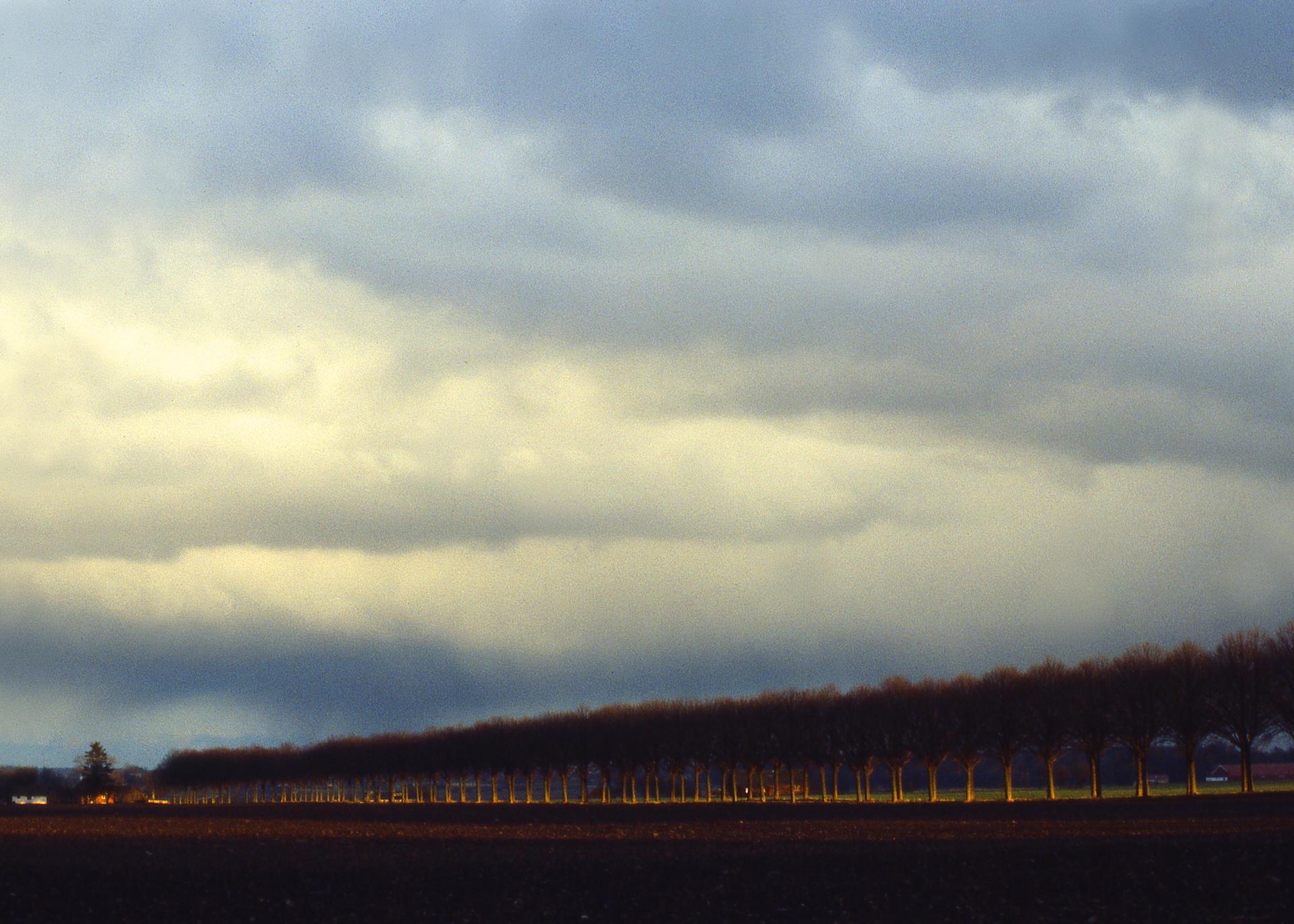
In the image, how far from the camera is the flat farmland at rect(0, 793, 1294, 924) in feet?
108

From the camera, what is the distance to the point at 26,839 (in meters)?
63.4

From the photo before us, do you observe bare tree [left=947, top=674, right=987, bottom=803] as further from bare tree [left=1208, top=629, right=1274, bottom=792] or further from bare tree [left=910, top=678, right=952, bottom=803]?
bare tree [left=1208, top=629, right=1274, bottom=792]

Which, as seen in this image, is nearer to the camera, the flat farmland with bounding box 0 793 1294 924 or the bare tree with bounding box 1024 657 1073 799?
the flat farmland with bounding box 0 793 1294 924

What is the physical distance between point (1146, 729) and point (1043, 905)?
97.9 meters

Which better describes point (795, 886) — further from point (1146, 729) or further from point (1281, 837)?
point (1146, 729)

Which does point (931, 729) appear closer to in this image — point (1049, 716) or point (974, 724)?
point (974, 724)

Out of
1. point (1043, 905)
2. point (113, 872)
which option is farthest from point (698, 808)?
point (1043, 905)

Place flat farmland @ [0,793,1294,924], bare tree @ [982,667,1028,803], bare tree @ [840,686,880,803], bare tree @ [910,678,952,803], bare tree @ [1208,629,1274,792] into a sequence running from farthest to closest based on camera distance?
bare tree @ [840,686,880,803] < bare tree @ [910,678,952,803] < bare tree @ [982,667,1028,803] < bare tree @ [1208,629,1274,792] < flat farmland @ [0,793,1294,924]

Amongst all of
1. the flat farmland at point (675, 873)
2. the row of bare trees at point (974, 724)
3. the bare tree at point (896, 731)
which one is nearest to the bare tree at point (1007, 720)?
the row of bare trees at point (974, 724)

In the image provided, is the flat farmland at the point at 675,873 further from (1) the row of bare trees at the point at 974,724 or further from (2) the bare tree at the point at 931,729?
(2) the bare tree at the point at 931,729

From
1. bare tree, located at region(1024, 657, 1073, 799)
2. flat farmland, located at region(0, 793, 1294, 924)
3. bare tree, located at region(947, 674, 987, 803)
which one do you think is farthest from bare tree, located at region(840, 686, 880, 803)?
flat farmland, located at region(0, 793, 1294, 924)

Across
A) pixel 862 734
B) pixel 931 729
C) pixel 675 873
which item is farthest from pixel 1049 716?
pixel 675 873

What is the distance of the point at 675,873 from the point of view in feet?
135

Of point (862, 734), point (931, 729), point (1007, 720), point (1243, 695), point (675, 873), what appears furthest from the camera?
point (862, 734)
